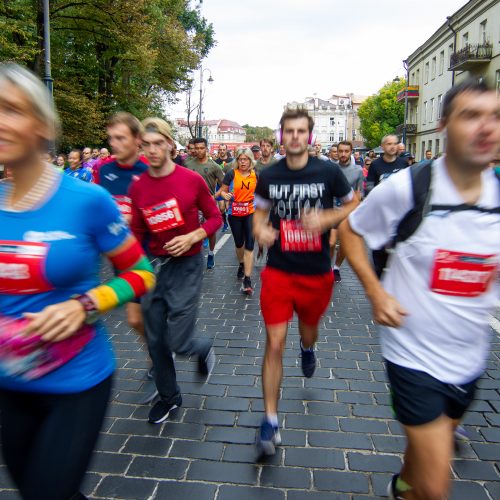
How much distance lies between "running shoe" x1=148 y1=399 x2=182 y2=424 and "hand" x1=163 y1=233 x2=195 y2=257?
3.43ft

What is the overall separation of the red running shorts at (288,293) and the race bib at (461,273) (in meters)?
1.50

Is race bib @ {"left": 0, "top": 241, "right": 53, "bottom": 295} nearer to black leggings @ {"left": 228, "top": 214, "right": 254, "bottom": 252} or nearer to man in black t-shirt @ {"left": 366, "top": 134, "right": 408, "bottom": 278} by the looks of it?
black leggings @ {"left": 228, "top": 214, "right": 254, "bottom": 252}

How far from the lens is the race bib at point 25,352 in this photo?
5.55 ft

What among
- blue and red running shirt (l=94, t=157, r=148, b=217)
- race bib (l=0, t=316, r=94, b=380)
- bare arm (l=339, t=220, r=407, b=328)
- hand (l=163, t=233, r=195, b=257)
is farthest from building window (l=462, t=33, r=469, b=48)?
race bib (l=0, t=316, r=94, b=380)

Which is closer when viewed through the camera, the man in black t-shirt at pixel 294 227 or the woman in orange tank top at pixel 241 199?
the man in black t-shirt at pixel 294 227

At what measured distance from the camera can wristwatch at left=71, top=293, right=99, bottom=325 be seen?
1782mm

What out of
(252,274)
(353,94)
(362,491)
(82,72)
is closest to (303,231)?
(362,491)

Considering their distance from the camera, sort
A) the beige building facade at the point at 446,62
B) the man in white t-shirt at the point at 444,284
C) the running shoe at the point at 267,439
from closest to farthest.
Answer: the man in white t-shirt at the point at 444,284 < the running shoe at the point at 267,439 < the beige building facade at the point at 446,62

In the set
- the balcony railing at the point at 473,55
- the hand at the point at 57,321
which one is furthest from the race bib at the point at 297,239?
the balcony railing at the point at 473,55

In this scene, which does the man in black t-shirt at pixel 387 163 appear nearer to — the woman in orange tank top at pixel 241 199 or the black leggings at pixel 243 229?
the woman in orange tank top at pixel 241 199

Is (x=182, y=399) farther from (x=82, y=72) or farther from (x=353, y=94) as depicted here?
(x=353, y=94)

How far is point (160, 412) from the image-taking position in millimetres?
3588

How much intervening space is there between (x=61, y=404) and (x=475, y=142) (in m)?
1.74

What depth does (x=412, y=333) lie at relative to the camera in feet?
6.87
